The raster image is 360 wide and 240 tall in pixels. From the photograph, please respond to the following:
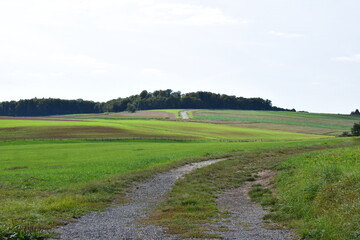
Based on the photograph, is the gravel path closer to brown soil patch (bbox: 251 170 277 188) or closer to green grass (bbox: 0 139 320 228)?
green grass (bbox: 0 139 320 228)

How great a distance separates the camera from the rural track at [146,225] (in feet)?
47.2

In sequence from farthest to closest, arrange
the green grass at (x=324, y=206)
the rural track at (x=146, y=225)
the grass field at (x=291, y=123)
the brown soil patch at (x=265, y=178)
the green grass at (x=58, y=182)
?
the grass field at (x=291, y=123) < the brown soil patch at (x=265, y=178) < the green grass at (x=58, y=182) < the rural track at (x=146, y=225) < the green grass at (x=324, y=206)

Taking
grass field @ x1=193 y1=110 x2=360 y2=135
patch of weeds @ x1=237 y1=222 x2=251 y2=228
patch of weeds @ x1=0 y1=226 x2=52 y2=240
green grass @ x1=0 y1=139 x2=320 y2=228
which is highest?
grass field @ x1=193 y1=110 x2=360 y2=135

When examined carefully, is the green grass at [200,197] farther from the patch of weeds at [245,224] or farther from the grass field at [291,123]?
the grass field at [291,123]

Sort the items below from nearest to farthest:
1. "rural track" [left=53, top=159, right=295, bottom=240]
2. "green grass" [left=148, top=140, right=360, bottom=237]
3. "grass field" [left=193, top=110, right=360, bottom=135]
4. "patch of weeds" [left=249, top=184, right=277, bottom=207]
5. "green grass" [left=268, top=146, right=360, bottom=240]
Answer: "green grass" [left=268, top=146, right=360, bottom=240] → "rural track" [left=53, top=159, right=295, bottom=240] → "green grass" [left=148, top=140, right=360, bottom=237] → "patch of weeds" [left=249, top=184, right=277, bottom=207] → "grass field" [left=193, top=110, right=360, bottom=135]

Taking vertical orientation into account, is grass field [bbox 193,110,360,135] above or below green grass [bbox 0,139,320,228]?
above

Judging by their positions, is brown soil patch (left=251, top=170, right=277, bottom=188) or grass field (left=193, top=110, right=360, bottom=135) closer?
brown soil patch (left=251, top=170, right=277, bottom=188)

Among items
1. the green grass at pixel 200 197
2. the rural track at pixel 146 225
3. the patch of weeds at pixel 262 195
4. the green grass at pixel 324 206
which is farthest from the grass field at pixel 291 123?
the rural track at pixel 146 225

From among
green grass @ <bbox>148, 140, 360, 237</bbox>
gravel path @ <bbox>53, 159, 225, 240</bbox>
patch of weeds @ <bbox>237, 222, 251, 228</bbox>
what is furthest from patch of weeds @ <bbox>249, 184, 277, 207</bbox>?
gravel path @ <bbox>53, 159, 225, 240</bbox>

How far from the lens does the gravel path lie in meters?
14.5

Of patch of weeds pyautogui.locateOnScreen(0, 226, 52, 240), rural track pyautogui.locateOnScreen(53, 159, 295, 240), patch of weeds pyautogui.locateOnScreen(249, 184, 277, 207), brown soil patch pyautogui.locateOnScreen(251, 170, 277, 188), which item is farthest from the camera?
brown soil patch pyautogui.locateOnScreen(251, 170, 277, 188)

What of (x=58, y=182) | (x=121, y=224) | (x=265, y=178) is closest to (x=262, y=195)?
(x=265, y=178)

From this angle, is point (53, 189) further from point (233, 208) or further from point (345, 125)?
point (345, 125)

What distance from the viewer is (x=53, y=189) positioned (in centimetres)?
2623
